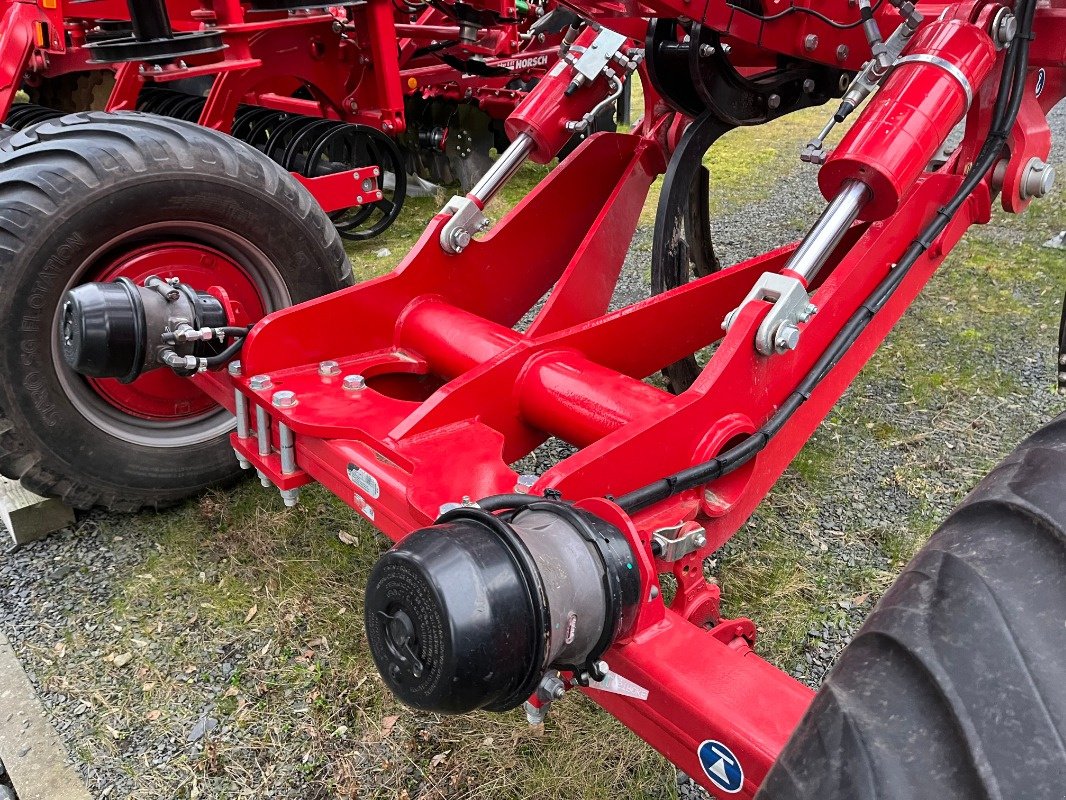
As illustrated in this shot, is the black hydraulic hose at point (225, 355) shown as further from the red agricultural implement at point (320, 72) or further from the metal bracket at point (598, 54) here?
the red agricultural implement at point (320, 72)

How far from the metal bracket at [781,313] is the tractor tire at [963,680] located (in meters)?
0.82

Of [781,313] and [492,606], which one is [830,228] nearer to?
[781,313]

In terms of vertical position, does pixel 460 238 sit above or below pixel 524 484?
above

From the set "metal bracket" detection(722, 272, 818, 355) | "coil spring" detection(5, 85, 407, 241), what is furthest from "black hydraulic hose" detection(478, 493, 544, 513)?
"coil spring" detection(5, 85, 407, 241)

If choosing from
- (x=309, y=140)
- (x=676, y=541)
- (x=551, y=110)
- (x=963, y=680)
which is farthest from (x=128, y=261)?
(x=309, y=140)

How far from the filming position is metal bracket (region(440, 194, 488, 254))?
2.58 meters

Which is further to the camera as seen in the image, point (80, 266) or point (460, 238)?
point (460, 238)

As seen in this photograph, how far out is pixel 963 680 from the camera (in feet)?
2.72

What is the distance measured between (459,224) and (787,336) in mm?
1206

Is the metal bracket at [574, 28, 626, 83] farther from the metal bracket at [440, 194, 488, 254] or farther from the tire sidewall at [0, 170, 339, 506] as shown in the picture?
the tire sidewall at [0, 170, 339, 506]

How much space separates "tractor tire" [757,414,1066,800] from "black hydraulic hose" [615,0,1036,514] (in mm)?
819

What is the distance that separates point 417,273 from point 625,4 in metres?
1.04

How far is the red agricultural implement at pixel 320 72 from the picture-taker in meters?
4.21

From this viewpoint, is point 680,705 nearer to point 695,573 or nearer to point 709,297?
point 695,573
